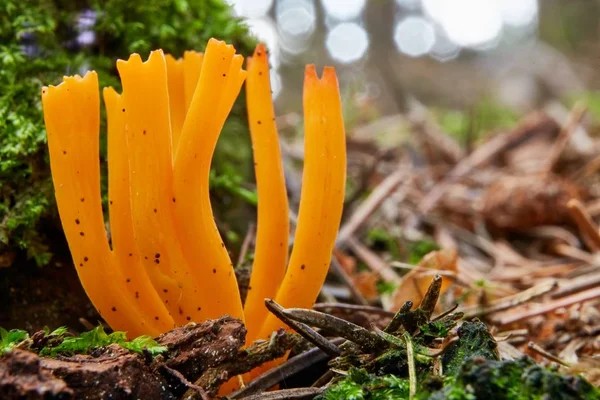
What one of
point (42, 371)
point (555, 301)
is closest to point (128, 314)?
point (42, 371)

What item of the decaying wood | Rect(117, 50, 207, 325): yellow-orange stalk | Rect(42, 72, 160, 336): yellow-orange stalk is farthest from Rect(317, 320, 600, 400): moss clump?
Rect(42, 72, 160, 336): yellow-orange stalk

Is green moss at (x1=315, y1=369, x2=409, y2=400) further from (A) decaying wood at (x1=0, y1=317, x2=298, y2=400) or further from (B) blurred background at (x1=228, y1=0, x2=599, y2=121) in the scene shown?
(B) blurred background at (x1=228, y1=0, x2=599, y2=121)

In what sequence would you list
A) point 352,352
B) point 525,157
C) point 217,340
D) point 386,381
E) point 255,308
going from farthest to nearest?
point 525,157, point 255,308, point 352,352, point 217,340, point 386,381

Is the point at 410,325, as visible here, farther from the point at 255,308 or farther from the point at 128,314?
the point at 128,314

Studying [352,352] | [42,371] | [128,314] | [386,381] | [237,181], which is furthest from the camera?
[237,181]

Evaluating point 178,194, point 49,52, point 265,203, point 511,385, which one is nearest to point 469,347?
point 511,385

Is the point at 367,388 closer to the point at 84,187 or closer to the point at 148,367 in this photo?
the point at 148,367
